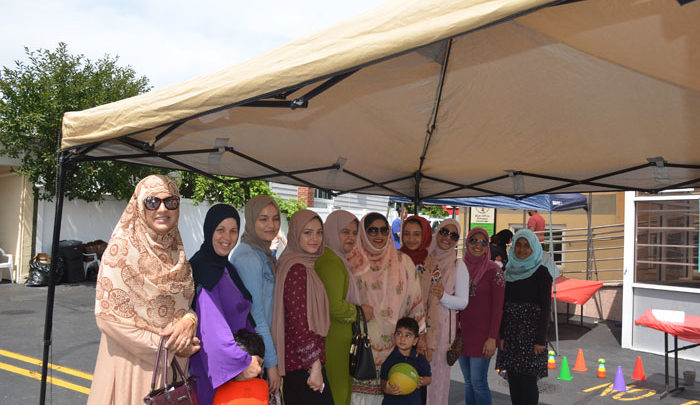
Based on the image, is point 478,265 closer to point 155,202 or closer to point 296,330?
point 296,330

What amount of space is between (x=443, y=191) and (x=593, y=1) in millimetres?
4273

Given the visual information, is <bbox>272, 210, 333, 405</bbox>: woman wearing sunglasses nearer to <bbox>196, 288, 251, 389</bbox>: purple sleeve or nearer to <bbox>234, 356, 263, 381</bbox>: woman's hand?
<bbox>234, 356, 263, 381</bbox>: woman's hand

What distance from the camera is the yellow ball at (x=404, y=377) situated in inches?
146

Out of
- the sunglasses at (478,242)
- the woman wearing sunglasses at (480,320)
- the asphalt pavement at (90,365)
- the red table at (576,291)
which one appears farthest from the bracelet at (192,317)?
the red table at (576,291)

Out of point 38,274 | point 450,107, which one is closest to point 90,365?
point 450,107

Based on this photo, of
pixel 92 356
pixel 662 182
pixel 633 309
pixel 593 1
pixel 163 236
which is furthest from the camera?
pixel 633 309

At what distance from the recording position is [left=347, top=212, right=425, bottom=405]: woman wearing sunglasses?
12.4 ft

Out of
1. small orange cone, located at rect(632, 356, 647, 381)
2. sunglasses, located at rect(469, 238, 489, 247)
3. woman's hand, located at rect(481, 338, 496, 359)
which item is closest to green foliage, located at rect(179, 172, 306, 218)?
small orange cone, located at rect(632, 356, 647, 381)

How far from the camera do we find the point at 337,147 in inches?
185

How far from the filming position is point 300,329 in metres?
3.19

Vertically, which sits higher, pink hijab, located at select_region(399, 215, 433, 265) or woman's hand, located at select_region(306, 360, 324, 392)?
pink hijab, located at select_region(399, 215, 433, 265)

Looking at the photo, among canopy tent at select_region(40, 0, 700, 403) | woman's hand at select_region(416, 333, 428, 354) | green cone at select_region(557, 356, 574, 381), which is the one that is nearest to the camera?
canopy tent at select_region(40, 0, 700, 403)

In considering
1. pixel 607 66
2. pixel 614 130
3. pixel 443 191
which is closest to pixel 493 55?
pixel 607 66

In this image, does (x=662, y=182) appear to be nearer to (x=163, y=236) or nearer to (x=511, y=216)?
(x=163, y=236)
